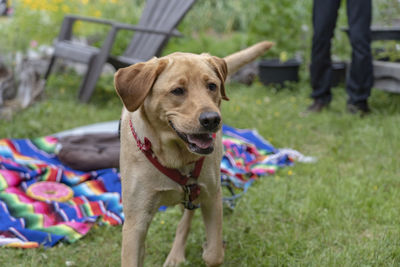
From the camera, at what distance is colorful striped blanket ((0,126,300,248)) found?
309cm

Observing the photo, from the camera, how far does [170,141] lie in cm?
221

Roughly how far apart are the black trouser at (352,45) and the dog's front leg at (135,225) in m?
3.83

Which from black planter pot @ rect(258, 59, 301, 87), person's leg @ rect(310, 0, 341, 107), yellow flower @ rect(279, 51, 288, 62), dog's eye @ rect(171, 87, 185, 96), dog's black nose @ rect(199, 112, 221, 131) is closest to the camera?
dog's black nose @ rect(199, 112, 221, 131)

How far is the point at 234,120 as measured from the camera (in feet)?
18.0

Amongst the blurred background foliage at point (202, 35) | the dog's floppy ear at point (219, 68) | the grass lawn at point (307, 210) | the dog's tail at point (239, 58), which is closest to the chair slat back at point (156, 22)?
the blurred background foliage at point (202, 35)

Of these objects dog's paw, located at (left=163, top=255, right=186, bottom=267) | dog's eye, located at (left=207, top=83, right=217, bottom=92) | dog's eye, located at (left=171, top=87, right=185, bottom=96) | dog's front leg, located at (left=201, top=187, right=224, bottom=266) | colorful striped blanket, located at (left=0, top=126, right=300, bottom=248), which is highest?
dog's eye, located at (left=171, top=87, right=185, bottom=96)

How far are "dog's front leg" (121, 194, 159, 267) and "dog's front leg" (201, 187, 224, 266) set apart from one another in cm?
33

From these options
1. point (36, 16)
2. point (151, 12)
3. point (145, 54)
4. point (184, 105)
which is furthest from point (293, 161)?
Answer: point (36, 16)

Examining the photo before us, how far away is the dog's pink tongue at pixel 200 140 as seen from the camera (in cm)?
205

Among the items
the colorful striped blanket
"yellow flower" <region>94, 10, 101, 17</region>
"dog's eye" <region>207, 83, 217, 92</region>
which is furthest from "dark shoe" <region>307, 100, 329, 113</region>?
"yellow flower" <region>94, 10, 101, 17</region>

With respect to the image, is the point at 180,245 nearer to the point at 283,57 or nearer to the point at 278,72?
the point at 278,72

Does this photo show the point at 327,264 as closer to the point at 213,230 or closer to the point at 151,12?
the point at 213,230

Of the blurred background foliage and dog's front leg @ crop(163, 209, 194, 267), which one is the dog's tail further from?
the blurred background foliage

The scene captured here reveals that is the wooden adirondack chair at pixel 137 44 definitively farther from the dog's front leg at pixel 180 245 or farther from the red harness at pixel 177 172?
the red harness at pixel 177 172
